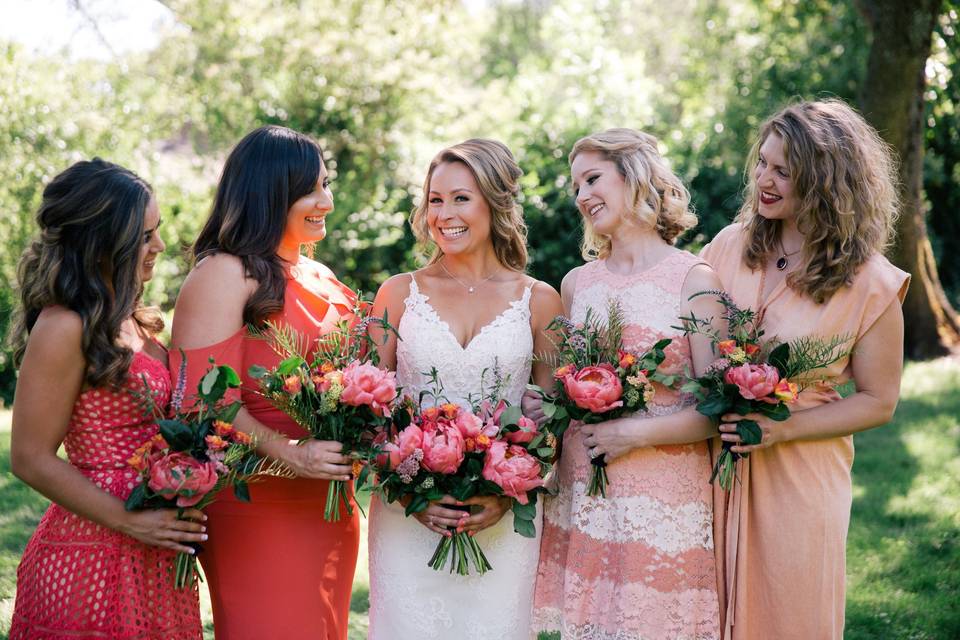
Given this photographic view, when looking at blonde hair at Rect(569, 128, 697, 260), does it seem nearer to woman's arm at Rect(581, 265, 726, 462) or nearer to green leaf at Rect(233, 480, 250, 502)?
woman's arm at Rect(581, 265, 726, 462)

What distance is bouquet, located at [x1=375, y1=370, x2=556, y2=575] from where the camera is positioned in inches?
138

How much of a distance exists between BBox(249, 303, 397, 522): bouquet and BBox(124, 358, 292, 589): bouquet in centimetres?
20

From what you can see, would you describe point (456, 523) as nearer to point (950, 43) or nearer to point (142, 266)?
point (142, 266)

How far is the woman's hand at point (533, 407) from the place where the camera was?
394 centimetres

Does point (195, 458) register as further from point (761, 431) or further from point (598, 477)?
point (761, 431)

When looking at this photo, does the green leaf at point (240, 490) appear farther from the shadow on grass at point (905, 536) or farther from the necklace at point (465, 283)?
the shadow on grass at point (905, 536)

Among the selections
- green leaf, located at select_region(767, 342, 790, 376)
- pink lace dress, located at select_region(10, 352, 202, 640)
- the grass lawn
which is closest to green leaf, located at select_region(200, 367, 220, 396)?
pink lace dress, located at select_region(10, 352, 202, 640)

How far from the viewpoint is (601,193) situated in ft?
13.2

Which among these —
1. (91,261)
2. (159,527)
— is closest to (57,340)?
(91,261)

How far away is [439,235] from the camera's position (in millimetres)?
4246

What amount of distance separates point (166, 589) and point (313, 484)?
0.70 meters

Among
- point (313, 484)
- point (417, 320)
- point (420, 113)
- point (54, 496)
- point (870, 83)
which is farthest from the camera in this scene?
point (420, 113)

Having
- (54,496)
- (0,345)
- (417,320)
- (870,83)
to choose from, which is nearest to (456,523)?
(417,320)

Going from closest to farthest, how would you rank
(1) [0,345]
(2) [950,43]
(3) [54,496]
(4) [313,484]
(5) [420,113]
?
(3) [54,496] < (4) [313,484] < (1) [0,345] < (2) [950,43] < (5) [420,113]
